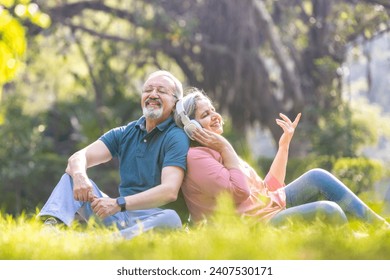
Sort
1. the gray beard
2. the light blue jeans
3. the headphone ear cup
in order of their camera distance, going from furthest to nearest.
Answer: the gray beard
the headphone ear cup
the light blue jeans

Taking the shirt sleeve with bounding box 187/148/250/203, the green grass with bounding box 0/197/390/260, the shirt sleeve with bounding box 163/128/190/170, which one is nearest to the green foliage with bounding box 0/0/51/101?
the green grass with bounding box 0/197/390/260

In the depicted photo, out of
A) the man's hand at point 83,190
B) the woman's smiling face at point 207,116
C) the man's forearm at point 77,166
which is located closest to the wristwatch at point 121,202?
the man's hand at point 83,190

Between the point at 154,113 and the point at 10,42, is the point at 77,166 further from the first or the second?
the point at 10,42

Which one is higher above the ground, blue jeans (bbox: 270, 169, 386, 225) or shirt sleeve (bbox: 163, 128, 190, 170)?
shirt sleeve (bbox: 163, 128, 190, 170)

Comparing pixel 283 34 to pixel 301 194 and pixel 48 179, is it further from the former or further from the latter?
pixel 301 194

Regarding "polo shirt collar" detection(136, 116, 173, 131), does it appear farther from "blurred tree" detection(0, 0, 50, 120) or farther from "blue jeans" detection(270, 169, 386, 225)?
"blurred tree" detection(0, 0, 50, 120)

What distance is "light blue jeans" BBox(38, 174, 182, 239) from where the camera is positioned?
419cm

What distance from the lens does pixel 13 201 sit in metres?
14.8

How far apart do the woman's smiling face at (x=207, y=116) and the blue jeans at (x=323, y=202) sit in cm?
59

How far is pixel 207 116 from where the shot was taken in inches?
179

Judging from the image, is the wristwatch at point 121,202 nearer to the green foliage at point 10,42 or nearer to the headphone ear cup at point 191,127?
the headphone ear cup at point 191,127

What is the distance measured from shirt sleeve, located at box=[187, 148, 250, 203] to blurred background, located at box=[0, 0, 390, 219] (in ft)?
29.0
